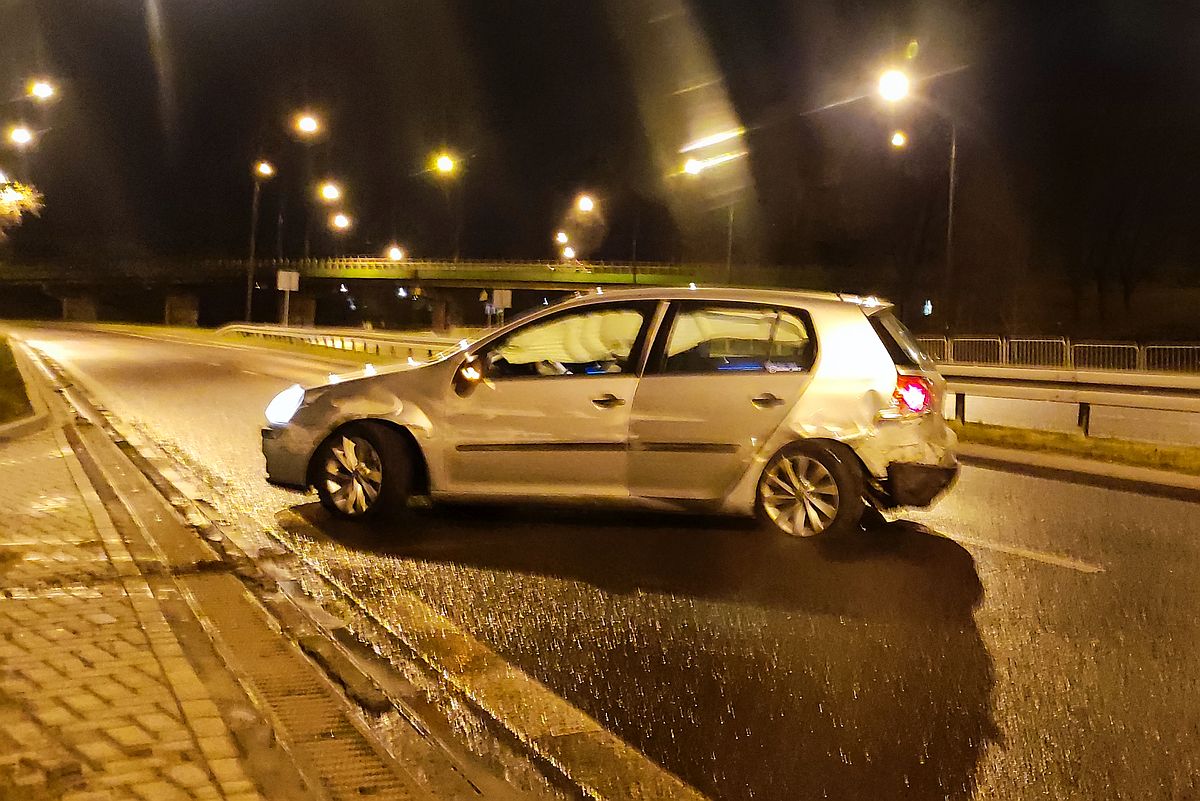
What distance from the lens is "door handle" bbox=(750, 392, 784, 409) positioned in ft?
22.8

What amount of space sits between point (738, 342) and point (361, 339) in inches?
1157

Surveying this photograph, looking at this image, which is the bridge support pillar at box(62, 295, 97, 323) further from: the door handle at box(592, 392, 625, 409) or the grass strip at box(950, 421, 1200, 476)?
the door handle at box(592, 392, 625, 409)

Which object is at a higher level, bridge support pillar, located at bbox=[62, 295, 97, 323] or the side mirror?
bridge support pillar, located at bbox=[62, 295, 97, 323]

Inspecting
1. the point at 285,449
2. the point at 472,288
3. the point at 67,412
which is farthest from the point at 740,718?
the point at 472,288

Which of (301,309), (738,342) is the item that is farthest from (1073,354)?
(301,309)

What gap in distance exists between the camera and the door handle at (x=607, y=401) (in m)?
7.05

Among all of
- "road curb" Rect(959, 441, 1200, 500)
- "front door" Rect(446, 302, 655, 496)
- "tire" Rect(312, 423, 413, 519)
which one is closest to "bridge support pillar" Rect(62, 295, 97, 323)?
"road curb" Rect(959, 441, 1200, 500)

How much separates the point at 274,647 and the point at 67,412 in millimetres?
11441

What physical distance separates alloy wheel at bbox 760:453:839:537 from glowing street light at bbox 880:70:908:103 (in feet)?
41.6

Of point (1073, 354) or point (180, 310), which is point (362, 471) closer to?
point (1073, 354)

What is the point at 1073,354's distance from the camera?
2948 cm

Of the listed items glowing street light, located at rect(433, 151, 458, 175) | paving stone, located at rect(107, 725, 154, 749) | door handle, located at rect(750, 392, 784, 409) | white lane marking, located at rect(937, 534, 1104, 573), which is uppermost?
glowing street light, located at rect(433, 151, 458, 175)

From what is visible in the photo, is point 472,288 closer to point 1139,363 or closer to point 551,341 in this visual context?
point 1139,363

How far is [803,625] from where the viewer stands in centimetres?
550
